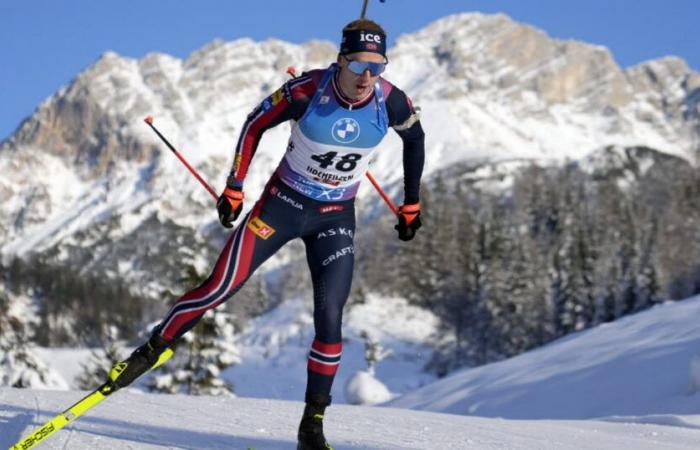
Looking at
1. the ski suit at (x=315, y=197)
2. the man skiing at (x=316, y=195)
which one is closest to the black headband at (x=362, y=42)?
the man skiing at (x=316, y=195)

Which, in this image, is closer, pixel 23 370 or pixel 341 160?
pixel 341 160

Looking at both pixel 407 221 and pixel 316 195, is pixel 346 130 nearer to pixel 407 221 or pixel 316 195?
pixel 316 195

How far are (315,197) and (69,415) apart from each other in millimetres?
2151

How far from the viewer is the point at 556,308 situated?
63.6 metres

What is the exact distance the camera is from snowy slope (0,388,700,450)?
5992 mm

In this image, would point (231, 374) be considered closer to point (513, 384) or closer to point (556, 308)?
point (556, 308)

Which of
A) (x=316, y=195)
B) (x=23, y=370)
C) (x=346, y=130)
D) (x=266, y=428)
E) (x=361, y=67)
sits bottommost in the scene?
(x=266, y=428)

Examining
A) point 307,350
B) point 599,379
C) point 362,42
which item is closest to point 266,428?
point 362,42

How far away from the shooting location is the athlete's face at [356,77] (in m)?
5.78

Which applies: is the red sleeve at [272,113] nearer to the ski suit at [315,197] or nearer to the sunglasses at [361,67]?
the ski suit at [315,197]

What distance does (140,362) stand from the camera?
5.80 metres

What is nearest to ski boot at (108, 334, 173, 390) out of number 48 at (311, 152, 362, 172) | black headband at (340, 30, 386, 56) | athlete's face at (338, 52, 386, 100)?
number 48 at (311, 152, 362, 172)

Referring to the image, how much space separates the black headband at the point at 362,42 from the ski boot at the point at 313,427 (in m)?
2.30

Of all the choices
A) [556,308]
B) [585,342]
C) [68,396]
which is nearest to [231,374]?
[556,308]
